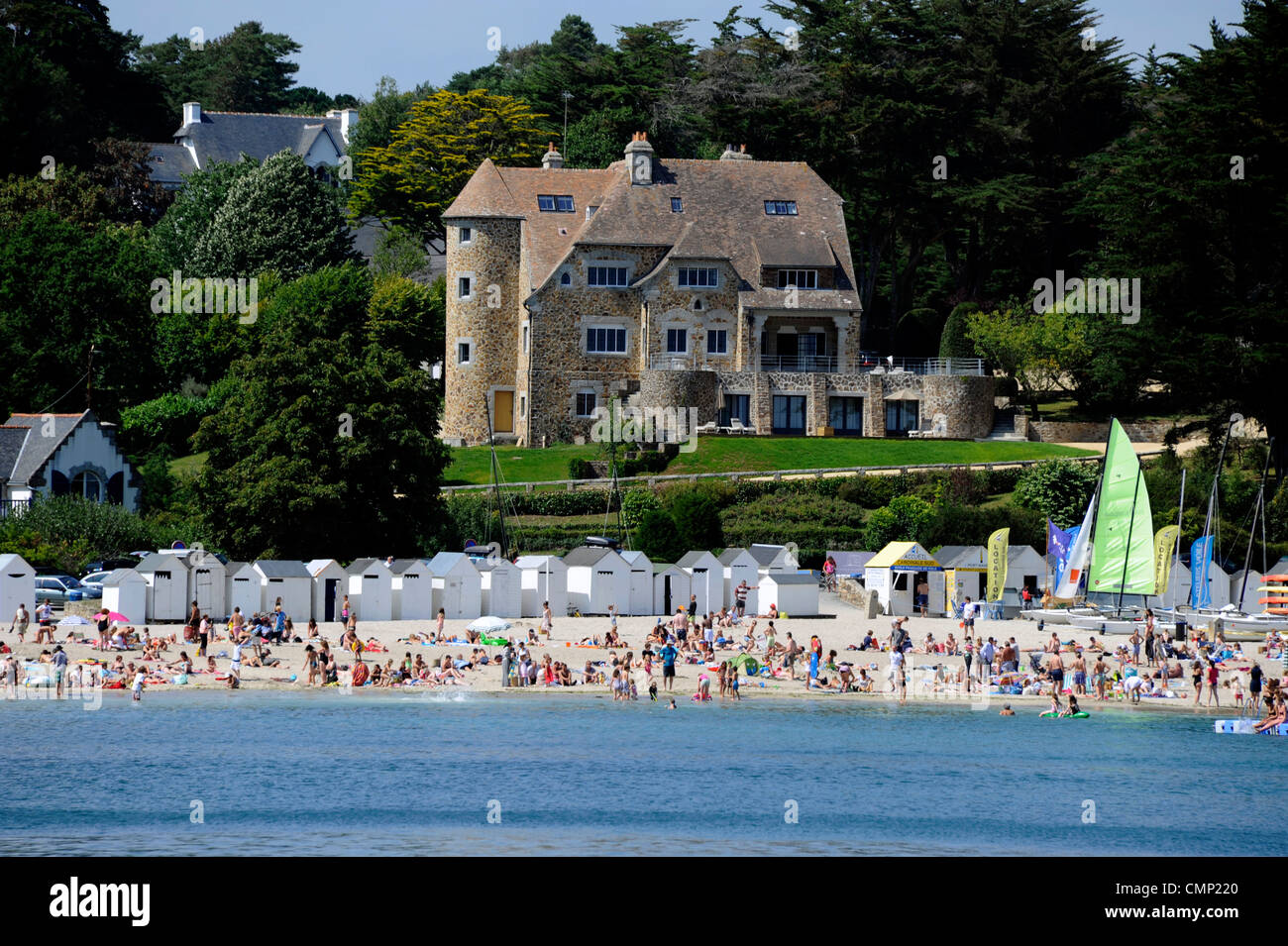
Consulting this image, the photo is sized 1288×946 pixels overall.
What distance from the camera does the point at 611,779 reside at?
114 ft

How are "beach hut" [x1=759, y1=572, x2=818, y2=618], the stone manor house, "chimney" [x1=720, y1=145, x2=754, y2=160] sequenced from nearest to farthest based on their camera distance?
1. "beach hut" [x1=759, y1=572, x2=818, y2=618]
2. the stone manor house
3. "chimney" [x1=720, y1=145, x2=754, y2=160]

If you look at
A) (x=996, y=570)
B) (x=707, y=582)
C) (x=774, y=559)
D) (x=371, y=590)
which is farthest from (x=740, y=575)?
(x=371, y=590)

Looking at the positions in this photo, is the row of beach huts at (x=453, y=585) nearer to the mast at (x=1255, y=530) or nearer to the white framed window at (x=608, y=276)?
the mast at (x=1255, y=530)

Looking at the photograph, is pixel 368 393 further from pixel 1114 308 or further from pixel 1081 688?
pixel 1114 308

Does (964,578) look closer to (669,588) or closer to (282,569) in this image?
(669,588)

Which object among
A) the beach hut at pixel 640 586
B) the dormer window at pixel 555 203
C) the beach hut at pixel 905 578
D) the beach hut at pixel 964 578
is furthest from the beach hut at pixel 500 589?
the dormer window at pixel 555 203

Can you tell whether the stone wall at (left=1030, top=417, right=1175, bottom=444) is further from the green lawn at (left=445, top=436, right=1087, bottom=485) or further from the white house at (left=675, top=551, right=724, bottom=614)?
the white house at (left=675, top=551, right=724, bottom=614)

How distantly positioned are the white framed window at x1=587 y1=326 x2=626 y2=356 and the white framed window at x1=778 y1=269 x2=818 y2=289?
785cm

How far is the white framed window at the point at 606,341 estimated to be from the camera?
7531 cm

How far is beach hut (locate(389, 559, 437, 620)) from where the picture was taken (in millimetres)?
48562

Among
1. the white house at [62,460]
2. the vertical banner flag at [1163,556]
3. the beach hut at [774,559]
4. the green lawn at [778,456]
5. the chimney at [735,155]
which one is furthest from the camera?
the chimney at [735,155]

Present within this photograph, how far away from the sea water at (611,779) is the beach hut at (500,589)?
26.6 feet

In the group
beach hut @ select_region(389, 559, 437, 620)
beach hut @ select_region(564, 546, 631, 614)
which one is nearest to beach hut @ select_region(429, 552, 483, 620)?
beach hut @ select_region(389, 559, 437, 620)
